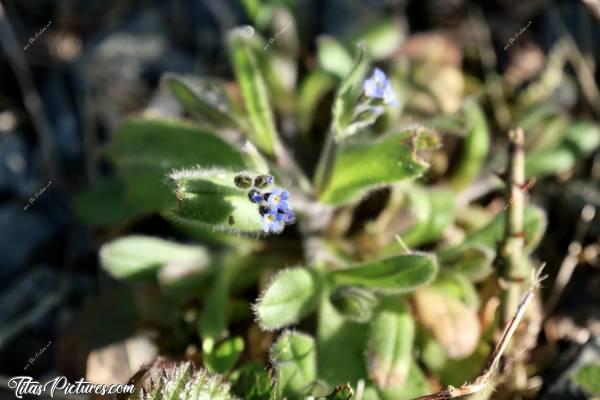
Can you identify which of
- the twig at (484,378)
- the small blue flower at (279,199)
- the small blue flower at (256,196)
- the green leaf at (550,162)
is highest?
the small blue flower at (256,196)

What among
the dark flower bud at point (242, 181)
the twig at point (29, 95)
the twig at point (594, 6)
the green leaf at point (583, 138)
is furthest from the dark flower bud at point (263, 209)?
the twig at point (29, 95)

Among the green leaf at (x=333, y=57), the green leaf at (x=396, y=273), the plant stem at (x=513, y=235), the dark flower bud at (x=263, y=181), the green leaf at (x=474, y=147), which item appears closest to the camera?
the dark flower bud at (x=263, y=181)

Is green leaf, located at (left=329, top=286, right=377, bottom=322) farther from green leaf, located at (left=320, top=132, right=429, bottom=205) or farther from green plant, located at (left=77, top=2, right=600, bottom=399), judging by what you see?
green leaf, located at (left=320, top=132, right=429, bottom=205)

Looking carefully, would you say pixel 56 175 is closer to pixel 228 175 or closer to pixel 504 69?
pixel 228 175

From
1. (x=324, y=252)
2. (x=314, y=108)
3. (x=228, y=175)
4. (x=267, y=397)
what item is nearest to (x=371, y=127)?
(x=314, y=108)

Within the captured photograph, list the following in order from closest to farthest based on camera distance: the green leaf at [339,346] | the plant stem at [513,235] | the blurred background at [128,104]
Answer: the plant stem at [513,235] < the green leaf at [339,346] < the blurred background at [128,104]

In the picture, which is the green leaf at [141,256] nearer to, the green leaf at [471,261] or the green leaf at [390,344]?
the green leaf at [390,344]

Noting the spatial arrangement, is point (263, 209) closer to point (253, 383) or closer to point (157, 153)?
point (253, 383)

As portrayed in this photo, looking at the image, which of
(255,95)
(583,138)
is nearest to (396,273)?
(255,95)

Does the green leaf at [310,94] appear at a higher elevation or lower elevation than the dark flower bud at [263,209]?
lower
